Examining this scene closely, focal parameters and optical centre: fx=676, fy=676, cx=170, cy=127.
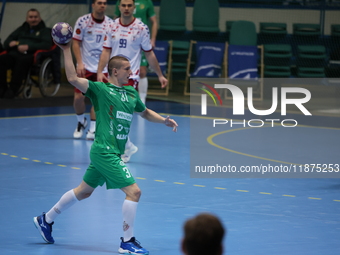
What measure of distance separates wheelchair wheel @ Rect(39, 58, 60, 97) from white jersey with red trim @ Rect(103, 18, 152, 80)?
5759 millimetres

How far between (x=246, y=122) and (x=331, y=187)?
557 centimetres

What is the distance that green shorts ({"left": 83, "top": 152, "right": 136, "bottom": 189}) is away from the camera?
558 centimetres

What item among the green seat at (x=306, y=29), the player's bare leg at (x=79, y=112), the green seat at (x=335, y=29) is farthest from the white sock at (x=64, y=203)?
the green seat at (x=335, y=29)

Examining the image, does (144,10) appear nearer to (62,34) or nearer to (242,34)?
(242,34)

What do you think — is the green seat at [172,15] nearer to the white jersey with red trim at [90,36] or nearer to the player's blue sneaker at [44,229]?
the white jersey with red trim at [90,36]

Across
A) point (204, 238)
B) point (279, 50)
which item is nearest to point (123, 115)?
point (204, 238)

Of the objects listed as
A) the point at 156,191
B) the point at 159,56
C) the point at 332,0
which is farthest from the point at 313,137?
the point at 332,0

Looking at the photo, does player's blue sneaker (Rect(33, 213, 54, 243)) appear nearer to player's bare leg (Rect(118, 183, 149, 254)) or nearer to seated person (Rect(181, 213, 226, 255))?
player's bare leg (Rect(118, 183, 149, 254))

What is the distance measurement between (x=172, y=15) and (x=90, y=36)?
781cm

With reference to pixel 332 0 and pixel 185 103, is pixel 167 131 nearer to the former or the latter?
pixel 185 103

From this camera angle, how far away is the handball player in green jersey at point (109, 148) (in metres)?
5.53

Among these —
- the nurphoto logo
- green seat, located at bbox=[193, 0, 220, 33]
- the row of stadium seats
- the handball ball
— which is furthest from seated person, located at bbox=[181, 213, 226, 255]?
green seat, located at bbox=[193, 0, 220, 33]

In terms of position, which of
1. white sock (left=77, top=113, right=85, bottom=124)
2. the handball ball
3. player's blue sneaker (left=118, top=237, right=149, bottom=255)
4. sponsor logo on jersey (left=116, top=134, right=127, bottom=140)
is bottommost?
player's blue sneaker (left=118, top=237, right=149, bottom=255)

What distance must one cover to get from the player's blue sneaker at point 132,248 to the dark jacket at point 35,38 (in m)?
10.7
